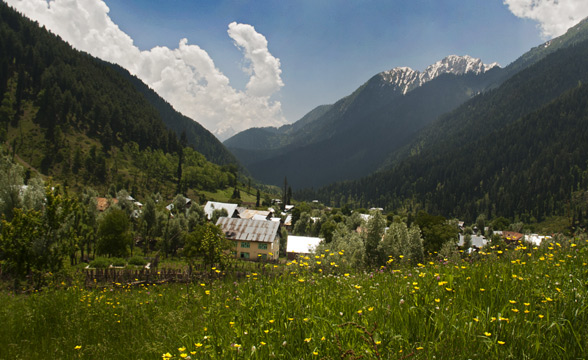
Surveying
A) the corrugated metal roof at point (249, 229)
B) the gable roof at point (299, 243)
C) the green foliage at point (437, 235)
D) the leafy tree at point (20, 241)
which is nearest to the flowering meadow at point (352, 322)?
the leafy tree at point (20, 241)

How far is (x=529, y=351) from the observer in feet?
10.1

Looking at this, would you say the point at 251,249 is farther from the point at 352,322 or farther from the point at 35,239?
the point at 352,322

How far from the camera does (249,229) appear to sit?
202 ft

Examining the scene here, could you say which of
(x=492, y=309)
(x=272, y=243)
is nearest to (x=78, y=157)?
(x=272, y=243)

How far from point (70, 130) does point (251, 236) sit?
495 ft

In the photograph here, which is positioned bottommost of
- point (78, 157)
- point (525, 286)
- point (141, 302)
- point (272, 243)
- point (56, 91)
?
point (272, 243)

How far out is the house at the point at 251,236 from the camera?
58938 millimetres

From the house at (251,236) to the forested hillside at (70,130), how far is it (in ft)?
299

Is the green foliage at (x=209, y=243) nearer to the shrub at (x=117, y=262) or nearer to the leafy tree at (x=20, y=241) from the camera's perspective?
the shrub at (x=117, y=262)

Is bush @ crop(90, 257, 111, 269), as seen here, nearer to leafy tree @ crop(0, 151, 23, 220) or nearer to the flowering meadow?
leafy tree @ crop(0, 151, 23, 220)

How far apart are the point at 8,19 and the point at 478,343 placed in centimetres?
29337

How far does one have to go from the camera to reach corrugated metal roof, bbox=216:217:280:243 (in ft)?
195

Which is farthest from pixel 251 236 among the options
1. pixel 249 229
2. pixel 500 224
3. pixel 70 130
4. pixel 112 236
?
pixel 500 224

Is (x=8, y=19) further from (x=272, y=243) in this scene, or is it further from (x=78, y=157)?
(x=272, y=243)
